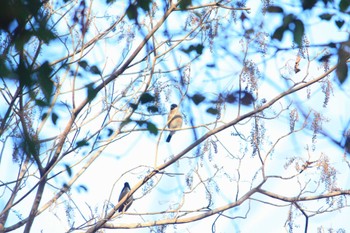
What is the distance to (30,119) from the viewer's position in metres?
4.31

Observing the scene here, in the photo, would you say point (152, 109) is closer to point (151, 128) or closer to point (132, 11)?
point (151, 128)

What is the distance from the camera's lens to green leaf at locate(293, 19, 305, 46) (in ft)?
6.44

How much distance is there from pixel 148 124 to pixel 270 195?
8.44ft

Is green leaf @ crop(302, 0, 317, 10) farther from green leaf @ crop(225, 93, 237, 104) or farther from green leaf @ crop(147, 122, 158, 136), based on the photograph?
green leaf @ crop(225, 93, 237, 104)

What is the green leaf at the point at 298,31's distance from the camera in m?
1.96

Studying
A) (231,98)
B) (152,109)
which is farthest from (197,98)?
Answer: (231,98)

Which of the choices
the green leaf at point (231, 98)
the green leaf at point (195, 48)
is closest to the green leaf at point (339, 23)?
the green leaf at point (231, 98)

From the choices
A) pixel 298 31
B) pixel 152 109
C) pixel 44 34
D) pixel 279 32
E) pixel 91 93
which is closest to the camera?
pixel 44 34

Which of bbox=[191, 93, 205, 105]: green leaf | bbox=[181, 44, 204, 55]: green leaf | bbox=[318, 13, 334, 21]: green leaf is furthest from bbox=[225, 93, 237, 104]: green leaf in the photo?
bbox=[318, 13, 334, 21]: green leaf

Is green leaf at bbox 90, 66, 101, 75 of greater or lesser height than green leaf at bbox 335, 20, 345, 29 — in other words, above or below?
above

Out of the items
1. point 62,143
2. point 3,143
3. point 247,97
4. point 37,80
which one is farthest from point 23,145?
point 62,143

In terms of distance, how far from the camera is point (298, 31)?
1970 mm

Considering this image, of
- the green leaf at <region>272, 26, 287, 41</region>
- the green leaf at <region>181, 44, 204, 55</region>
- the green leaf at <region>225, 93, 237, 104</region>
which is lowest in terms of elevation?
the green leaf at <region>272, 26, 287, 41</region>

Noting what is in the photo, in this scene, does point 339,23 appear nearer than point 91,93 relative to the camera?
Yes
